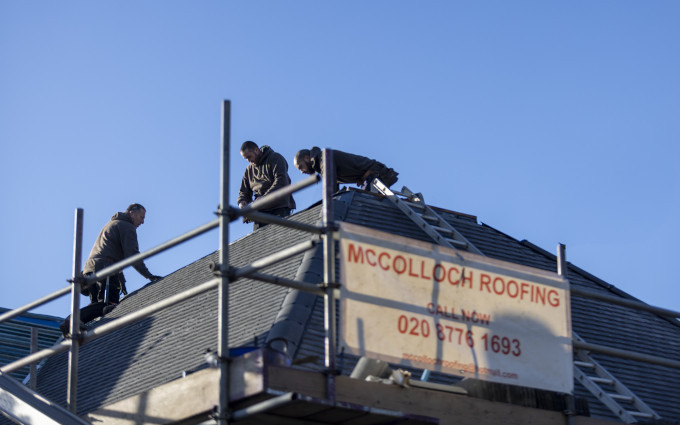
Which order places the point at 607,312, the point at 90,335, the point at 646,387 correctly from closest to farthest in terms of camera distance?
the point at 90,335, the point at 646,387, the point at 607,312

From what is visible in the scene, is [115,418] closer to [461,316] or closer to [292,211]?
[461,316]

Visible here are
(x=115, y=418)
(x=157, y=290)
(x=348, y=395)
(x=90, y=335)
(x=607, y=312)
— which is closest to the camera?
(x=348, y=395)

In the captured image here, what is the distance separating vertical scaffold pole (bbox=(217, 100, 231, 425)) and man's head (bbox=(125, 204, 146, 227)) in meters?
8.17

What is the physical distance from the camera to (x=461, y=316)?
33.0 ft

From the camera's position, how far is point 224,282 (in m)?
9.14

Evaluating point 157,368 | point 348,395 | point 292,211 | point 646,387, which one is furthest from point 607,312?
point 348,395

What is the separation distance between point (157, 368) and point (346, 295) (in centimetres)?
405

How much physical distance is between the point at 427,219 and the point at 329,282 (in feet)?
19.0

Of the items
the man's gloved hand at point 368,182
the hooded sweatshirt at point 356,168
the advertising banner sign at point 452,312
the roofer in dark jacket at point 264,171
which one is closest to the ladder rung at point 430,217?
the man's gloved hand at point 368,182

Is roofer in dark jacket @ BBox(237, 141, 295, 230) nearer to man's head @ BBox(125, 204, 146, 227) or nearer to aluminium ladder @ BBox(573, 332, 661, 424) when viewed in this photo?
man's head @ BBox(125, 204, 146, 227)

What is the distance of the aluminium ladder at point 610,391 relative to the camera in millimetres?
11438

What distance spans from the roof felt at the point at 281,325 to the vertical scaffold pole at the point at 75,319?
57.5 inches

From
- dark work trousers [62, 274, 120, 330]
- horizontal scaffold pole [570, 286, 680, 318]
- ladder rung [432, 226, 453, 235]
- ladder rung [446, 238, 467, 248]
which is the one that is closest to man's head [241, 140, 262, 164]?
dark work trousers [62, 274, 120, 330]

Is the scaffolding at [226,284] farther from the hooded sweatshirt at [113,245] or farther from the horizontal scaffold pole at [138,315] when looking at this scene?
the hooded sweatshirt at [113,245]
